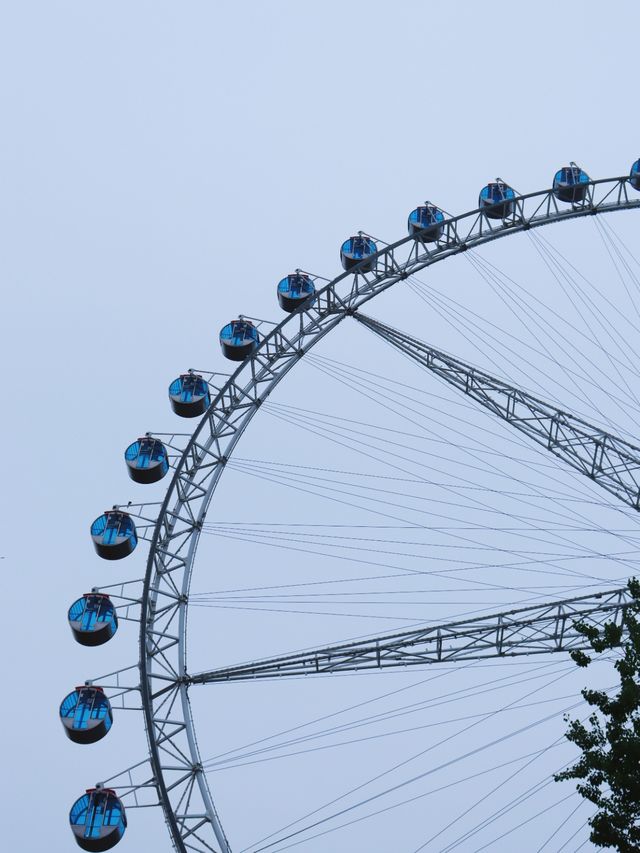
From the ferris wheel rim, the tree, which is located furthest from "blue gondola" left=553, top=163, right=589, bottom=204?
A: the tree

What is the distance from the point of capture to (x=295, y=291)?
37906mm

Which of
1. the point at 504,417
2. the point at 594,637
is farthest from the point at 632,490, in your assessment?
the point at 594,637

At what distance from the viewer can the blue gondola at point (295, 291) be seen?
37875 mm

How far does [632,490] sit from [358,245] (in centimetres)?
1111

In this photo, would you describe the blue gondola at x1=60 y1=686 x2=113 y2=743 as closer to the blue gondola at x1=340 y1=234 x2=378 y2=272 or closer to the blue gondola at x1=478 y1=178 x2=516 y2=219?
the blue gondola at x1=340 y1=234 x2=378 y2=272

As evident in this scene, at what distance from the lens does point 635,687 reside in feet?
76.6

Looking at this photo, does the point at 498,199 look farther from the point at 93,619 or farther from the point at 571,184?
the point at 93,619

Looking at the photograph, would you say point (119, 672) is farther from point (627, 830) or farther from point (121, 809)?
point (627, 830)

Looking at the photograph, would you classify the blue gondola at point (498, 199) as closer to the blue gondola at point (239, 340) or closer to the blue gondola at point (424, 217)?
the blue gondola at point (424, 217)

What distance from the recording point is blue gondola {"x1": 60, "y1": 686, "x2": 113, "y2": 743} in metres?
31.1

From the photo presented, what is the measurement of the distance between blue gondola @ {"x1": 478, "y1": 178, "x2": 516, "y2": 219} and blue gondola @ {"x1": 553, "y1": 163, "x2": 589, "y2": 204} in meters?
1.31

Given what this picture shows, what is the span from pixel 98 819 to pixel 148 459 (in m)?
9.78

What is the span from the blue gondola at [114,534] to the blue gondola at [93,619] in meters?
1.51

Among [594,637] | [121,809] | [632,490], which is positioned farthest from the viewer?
[632,490]
